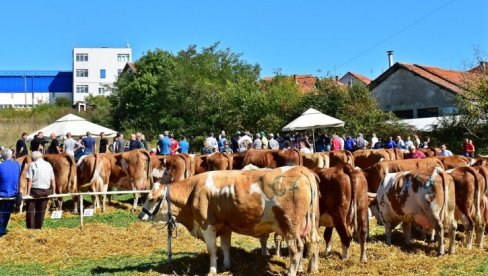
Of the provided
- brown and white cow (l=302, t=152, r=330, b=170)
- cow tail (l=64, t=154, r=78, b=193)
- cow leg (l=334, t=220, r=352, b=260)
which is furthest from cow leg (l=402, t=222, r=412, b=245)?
cow tail (l=64, t=154, r=78, b=193)

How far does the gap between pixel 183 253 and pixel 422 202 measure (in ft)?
14.7

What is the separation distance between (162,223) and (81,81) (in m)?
77.7

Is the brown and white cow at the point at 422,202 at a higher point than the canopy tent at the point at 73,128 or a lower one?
lower

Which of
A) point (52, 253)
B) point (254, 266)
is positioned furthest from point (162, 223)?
point (52, 253)

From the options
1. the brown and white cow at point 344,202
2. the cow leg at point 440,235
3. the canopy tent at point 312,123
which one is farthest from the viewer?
the canopy tent at point 312,123

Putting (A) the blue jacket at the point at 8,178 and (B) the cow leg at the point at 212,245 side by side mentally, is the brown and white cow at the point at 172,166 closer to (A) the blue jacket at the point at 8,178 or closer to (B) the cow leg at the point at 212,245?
(A) the blue jacket at the point at 8,178

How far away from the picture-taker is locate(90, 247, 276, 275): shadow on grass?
30.6ft

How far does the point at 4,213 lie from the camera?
41.8ft

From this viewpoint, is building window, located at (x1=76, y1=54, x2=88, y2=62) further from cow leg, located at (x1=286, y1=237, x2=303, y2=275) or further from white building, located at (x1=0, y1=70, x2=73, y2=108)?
cow leg, located at (x1=286, y1=237, x2=303, y2=275)

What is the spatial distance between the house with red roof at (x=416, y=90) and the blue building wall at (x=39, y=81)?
199 feet

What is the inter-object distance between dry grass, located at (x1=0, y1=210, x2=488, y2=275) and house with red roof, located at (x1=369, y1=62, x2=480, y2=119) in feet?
81.6

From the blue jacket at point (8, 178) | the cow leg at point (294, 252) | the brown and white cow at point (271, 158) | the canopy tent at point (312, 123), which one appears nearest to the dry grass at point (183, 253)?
the cow leg at point (294, 252)

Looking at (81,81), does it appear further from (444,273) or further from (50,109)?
(444,273)

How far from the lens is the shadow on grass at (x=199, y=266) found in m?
9.33
